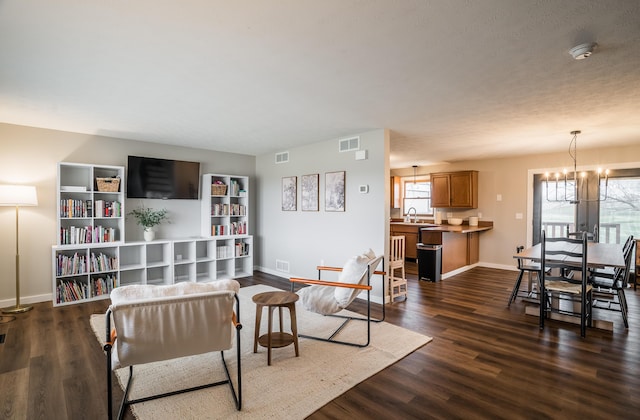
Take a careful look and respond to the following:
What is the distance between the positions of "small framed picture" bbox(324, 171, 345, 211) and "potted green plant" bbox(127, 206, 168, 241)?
2.90 metres

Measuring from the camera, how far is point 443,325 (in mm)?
3725

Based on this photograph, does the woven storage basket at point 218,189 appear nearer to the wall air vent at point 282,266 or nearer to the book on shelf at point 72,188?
the wall air vent at point 282,266

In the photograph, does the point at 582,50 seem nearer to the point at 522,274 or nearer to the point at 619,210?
the point at 522,274

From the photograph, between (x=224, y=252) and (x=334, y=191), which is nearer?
(x=334, y=191)

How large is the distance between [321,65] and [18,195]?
4281mm

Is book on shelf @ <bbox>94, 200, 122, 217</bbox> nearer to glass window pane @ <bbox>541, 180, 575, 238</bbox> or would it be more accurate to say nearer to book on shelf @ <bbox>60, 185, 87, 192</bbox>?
book on shelf @ <bbox>60, 185, 87, 192</bbox>

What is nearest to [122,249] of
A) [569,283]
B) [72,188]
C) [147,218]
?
[147,218]

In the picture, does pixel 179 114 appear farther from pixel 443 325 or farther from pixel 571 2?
pixel 443 325

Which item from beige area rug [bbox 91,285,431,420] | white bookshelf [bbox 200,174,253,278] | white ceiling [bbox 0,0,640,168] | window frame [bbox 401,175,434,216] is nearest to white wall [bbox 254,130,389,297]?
white bookshelf [bbox 200,174,253,278]

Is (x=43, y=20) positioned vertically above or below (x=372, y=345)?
above

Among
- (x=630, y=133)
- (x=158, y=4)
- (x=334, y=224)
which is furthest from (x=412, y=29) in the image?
(x=630, y=133)

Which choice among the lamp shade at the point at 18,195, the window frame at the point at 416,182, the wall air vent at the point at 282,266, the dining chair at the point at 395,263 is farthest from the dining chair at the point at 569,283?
the lamp shade at the point at 18,195

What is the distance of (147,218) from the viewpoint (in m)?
5.31

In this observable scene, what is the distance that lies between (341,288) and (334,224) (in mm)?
2065
